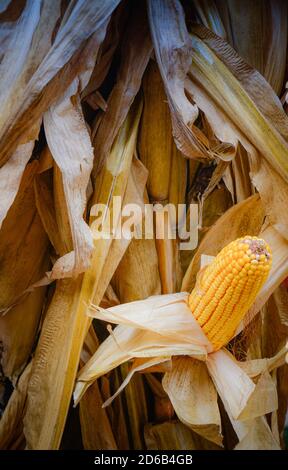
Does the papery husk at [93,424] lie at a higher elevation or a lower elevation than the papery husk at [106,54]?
lower

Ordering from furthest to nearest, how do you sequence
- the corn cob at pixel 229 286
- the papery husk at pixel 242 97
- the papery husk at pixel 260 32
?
the papery husk at pixel 260 32
the papery husk at pixel 242 97
the corn cob at pixel 229 286

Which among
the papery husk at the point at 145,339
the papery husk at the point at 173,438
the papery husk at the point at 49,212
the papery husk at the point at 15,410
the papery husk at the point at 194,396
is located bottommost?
the papery husk at the point at 173,438

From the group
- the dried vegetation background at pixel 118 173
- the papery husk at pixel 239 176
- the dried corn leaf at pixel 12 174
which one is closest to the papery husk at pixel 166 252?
the dried vegetation background at pixel 118 173

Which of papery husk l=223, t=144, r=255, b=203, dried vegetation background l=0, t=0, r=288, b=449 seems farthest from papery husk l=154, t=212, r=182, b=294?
papery husk l=223, t=144, r=255, b=203

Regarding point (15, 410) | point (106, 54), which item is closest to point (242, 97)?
point (106, 54)

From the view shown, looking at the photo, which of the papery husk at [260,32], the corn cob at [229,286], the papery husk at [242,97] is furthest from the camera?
the papery husk at [260,32]

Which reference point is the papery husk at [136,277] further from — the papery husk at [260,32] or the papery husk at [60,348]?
the papery husk at [260,32]

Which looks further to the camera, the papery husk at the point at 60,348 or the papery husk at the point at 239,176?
the papery husk at the point at 239,176
